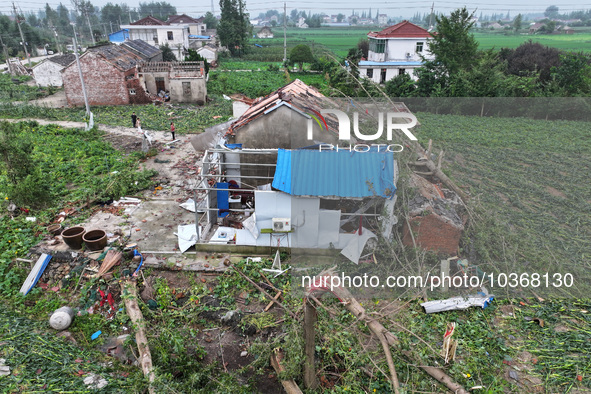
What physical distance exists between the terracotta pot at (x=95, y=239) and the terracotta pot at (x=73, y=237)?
0.11 metres

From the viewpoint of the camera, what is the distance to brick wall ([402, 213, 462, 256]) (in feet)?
19.2

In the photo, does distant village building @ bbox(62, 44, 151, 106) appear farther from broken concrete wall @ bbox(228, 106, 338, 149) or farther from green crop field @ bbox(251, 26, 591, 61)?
green crop field @ bbox(251, 26, 591, 61)

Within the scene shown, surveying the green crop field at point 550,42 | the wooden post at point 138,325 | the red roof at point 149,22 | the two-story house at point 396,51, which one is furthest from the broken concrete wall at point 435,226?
the red roof at point 149,22

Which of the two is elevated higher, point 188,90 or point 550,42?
point 550,42

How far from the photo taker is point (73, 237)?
7.49 metres

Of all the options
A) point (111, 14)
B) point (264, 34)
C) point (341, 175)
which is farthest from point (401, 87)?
point (111, 14)

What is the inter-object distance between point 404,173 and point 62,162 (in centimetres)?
1129

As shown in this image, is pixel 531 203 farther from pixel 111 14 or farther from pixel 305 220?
pixel 111 14

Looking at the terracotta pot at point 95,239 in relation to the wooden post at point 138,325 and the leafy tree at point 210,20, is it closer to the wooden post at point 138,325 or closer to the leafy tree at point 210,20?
the wooden post at point 138,325

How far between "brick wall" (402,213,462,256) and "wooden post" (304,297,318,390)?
2.54 meters

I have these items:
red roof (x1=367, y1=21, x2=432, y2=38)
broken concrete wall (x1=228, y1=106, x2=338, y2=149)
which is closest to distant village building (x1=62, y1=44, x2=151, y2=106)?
broken concrete wall (x1=228, y1=106, x2=338, y2=149)

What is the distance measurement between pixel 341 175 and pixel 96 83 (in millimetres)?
18445

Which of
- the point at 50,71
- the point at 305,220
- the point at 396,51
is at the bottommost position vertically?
the point at 305,220

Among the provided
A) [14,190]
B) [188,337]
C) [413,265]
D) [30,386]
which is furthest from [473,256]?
[14,190]
